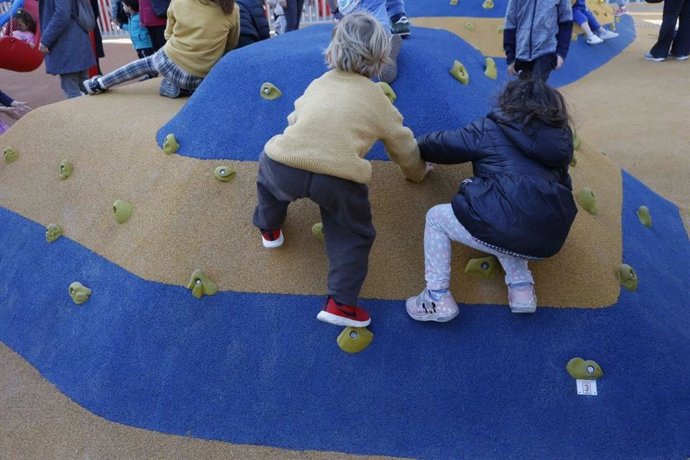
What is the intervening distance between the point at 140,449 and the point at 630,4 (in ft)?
48.7

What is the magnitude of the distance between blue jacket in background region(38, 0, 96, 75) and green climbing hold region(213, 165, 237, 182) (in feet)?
10.8

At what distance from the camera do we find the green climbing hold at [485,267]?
2594 mm

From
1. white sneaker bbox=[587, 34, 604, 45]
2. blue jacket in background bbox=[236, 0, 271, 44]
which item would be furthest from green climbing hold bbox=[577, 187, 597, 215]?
white sneaker bbox=[587, 34, 604, 45]

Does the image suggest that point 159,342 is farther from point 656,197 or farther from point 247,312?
point 656,197

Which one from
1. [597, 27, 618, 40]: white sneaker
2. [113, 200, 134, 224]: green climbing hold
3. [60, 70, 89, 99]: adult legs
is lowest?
[597, 27, 618, 40]: white sneaker

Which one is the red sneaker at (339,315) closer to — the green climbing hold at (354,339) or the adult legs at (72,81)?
the green climbing hold at (354,339)

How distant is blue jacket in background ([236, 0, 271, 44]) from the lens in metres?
4.50

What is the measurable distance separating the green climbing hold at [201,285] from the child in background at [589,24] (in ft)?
25.3

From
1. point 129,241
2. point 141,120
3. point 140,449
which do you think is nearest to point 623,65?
point 141,120

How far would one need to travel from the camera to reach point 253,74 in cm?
328

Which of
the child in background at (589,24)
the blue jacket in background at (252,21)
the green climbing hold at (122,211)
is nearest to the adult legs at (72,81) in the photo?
the blue jacket in background at (252,21)

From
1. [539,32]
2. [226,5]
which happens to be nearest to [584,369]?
[539,32]

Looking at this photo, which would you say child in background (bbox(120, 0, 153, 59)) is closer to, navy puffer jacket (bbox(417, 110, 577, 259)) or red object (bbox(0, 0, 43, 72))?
red object (bbox(0, 0, 43, 72))

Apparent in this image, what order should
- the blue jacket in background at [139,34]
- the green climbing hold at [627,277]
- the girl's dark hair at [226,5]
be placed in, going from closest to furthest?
the green climbing hold at [627,277]
the girl's dark hair at [226,5]
the blue jacket in background at [139,34]
